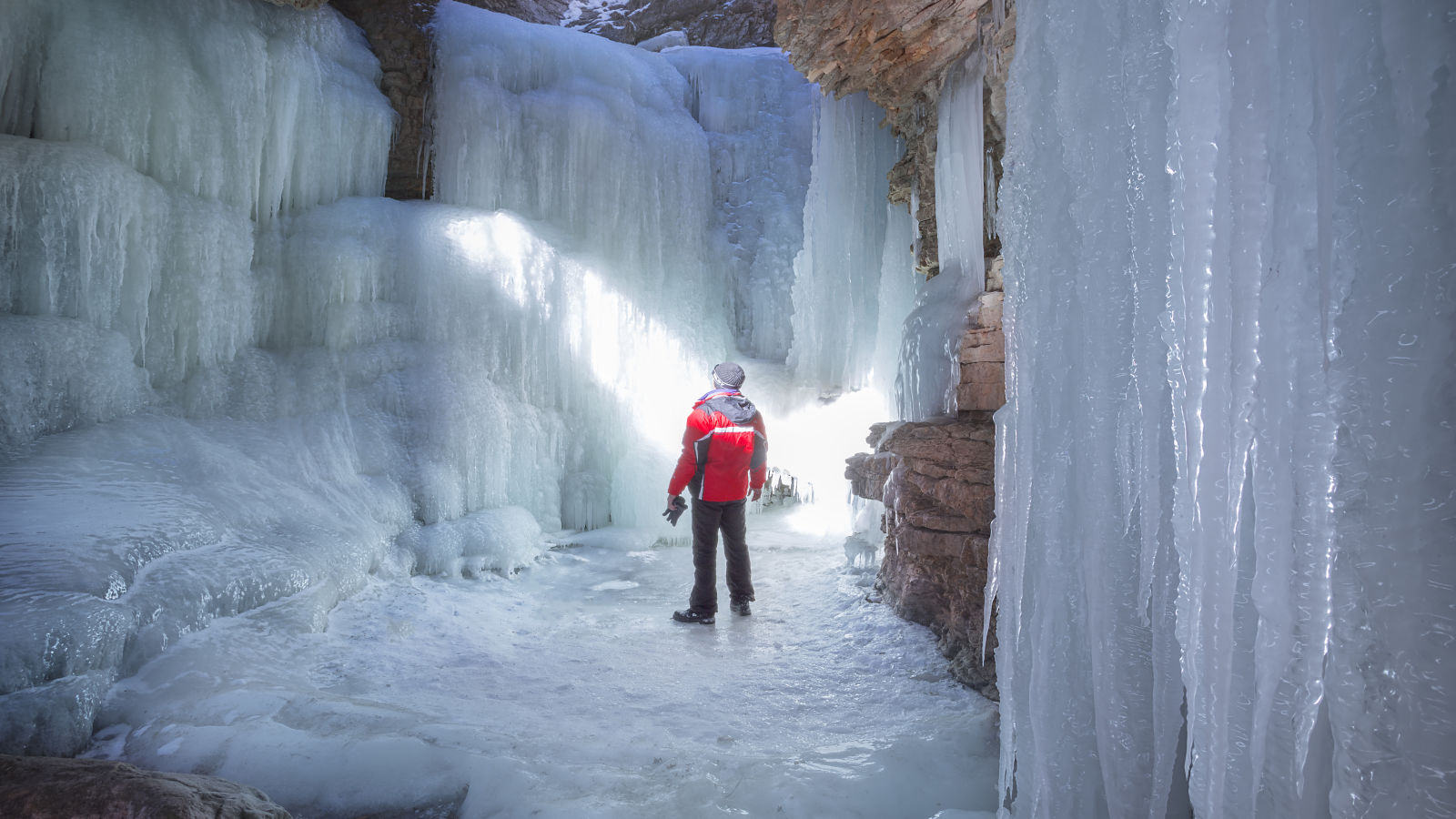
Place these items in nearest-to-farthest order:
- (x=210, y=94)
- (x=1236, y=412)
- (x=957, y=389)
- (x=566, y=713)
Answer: (x=1236, y=412) < (x=566, y=713) < (x=957, y=389) < (x=210, y=94)

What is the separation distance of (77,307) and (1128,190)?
20.9 feet

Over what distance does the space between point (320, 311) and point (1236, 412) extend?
22.9ft

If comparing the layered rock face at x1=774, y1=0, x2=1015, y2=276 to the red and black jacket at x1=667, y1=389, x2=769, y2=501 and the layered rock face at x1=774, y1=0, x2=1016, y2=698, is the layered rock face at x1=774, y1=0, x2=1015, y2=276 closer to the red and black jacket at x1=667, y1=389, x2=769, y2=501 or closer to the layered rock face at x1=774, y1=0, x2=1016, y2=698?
the layered rock face at x1=774, y1=0, x2=1016, y2=698

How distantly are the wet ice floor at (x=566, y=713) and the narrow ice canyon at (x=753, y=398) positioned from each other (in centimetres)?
3

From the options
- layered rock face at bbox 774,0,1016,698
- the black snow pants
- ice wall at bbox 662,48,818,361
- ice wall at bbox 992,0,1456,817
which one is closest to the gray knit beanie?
the black snow pants

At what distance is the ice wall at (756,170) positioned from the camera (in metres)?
8.87

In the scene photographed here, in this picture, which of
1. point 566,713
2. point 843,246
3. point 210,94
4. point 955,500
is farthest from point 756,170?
point 566,713

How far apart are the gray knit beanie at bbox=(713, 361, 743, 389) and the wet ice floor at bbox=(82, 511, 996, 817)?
1472 mm

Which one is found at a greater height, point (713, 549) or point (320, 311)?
point (320, 311)

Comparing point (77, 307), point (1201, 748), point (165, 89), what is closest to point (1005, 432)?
point (1201, 748)

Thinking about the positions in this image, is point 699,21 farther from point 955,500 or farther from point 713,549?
point 955,500

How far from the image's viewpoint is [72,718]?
257cm

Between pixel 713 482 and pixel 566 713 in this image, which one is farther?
pixel 713 482

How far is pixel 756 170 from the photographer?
9148 mm
